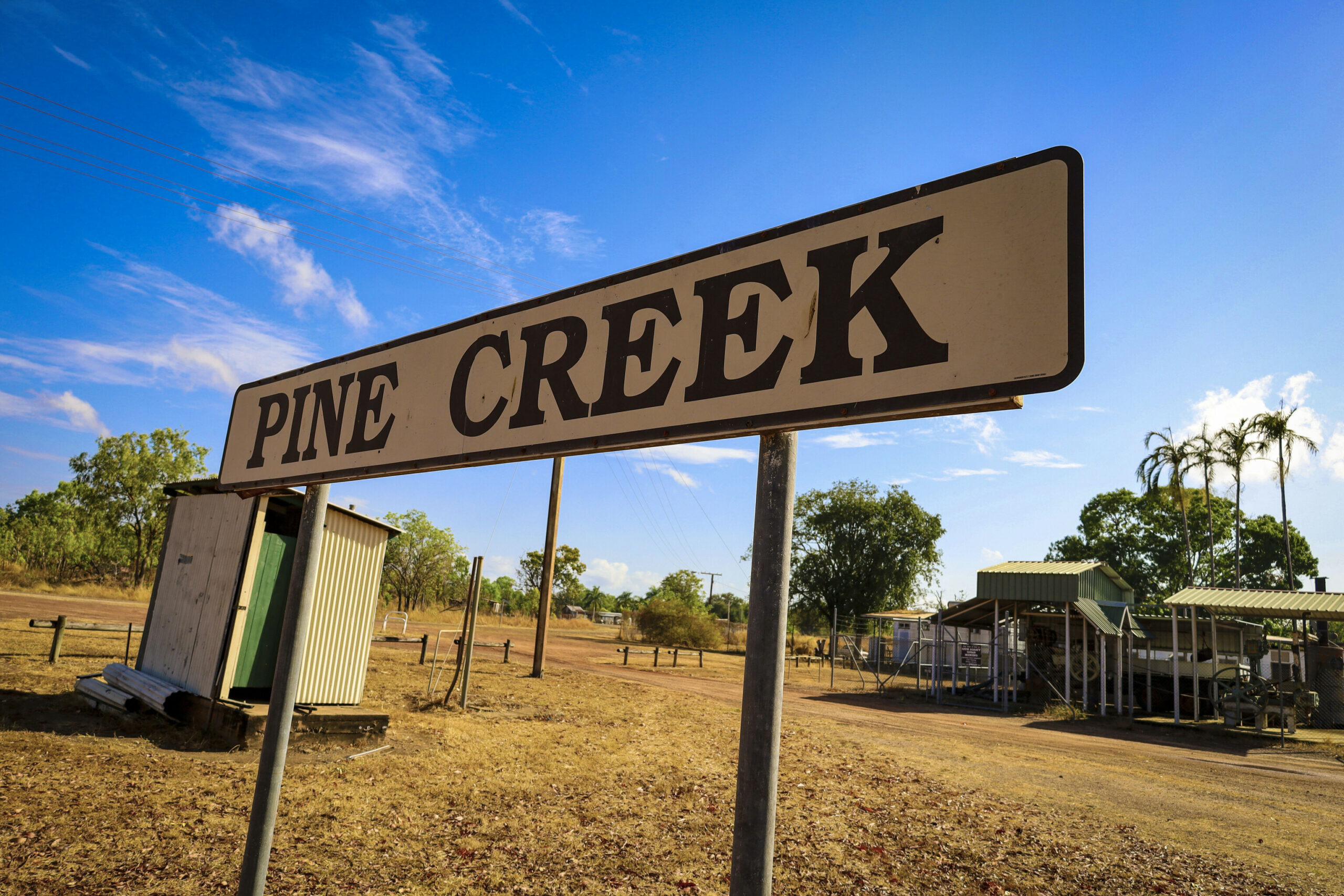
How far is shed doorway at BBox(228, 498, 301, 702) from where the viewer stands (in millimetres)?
10039

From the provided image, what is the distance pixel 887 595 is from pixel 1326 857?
143 feet

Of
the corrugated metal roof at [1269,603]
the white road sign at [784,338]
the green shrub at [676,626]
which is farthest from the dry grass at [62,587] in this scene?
the corrugated metal roof at [1269,603]

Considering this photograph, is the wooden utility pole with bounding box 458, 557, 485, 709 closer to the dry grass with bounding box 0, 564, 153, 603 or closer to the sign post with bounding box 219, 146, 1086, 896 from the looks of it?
the sign post with bounding box 219, 146, 1086, 896

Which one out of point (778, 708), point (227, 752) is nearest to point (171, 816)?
point (227, 752)

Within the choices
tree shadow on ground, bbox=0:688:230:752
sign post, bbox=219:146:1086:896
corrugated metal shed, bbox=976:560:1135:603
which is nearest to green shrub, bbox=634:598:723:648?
corrugated metal shed, bbox=976:560:1135:603

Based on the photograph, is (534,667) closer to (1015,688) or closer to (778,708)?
(1015,688)

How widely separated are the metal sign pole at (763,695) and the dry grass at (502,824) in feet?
15.2

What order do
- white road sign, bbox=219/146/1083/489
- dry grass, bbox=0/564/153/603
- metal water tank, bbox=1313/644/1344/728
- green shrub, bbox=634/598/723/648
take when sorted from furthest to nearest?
green shrub, bbox=634/598/723/648
dry grass, bbox=0/564/153/603
metal water tank, bbox=1313/644/1344/728
white road sign, bbox=219/146/1083/489

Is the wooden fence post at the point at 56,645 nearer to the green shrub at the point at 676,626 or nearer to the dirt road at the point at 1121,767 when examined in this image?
the dirt road at the point at 1121,767

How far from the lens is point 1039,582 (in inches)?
835

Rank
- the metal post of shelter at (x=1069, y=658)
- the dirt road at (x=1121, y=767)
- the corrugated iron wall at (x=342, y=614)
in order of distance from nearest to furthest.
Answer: the dirt road at (x=1121, y=767) → the corrugated iron wall at (x=342, y=614) → the metal post of shelter at (x=1069, y=658)

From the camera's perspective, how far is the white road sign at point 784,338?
1434 millimetres

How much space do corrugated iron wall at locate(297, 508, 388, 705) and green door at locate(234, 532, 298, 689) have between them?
0.48 metres

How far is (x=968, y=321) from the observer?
1479 mm
